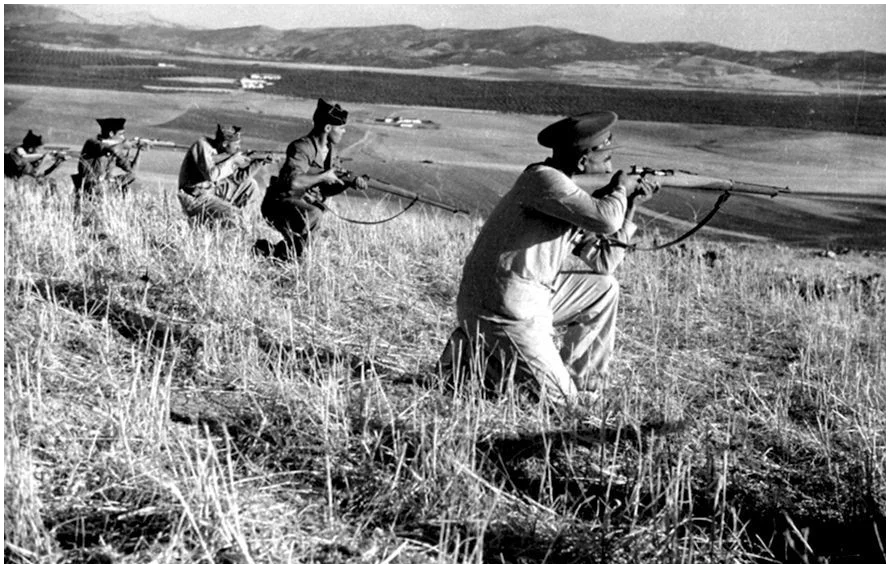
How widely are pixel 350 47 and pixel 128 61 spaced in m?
4.33

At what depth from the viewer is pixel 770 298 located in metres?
8.29

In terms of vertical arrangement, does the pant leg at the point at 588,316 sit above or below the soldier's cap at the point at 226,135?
below

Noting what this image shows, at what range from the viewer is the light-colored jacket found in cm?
469

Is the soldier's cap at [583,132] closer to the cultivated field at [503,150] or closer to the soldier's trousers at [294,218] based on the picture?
the soldier's trousers at [294,218]

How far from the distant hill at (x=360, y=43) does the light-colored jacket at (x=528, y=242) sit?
495 inches

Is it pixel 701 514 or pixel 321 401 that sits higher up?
pixel 321 401

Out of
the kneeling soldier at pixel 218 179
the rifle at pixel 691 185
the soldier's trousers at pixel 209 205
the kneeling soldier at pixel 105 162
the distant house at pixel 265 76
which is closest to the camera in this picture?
the rifle at pixel 691 185

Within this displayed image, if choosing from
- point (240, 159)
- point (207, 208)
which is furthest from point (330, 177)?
point (240, 159)

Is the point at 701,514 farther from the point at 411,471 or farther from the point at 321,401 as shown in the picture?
the point at 321,401

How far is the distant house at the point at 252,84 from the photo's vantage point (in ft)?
64.1

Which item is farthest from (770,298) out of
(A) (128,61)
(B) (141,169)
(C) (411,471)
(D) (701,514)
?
(A) (128,61)

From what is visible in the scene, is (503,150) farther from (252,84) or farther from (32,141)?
(32,141)

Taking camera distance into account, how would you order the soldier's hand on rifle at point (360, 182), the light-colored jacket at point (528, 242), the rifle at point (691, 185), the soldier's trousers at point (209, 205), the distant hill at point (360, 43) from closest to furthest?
1. the light-colored jacket at point (528, 242)
2. the rifle at point (691, 185)
3. the soldier's hand on rifle at point (360, 182)
4. the soldier's trousers at point (209, 205)
5. the distant hill at point (360, 43)

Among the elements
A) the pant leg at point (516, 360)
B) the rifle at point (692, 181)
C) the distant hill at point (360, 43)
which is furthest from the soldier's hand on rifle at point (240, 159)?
the distant hill at point (360, 43)
